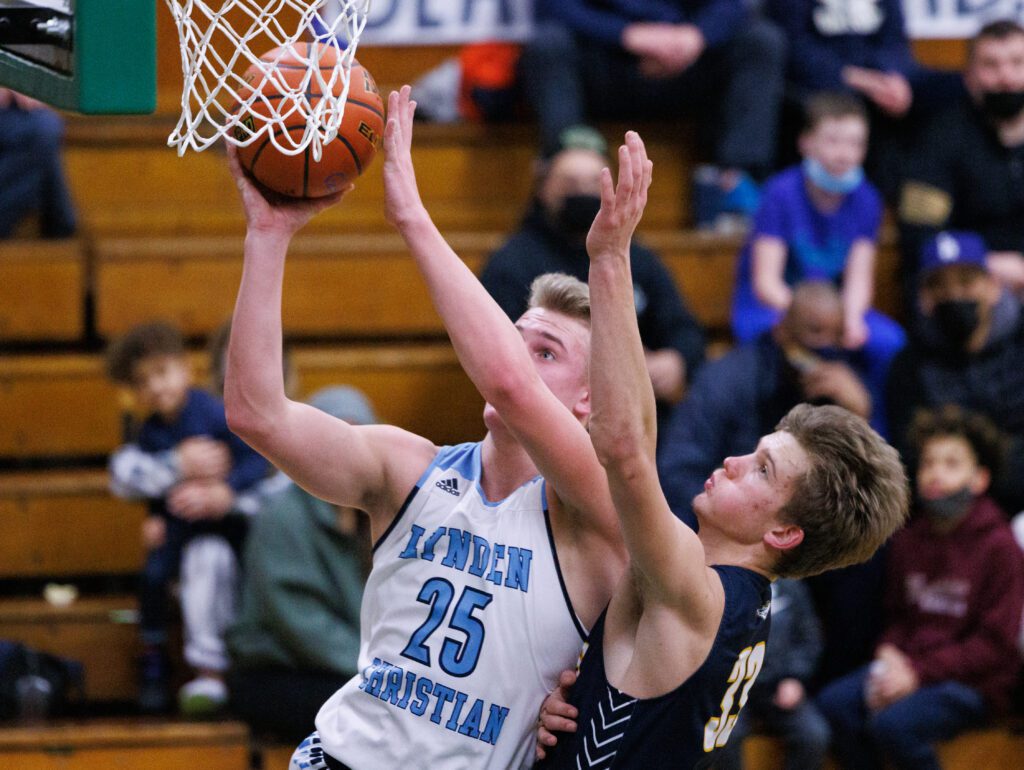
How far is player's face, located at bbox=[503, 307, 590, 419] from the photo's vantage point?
10.7ft

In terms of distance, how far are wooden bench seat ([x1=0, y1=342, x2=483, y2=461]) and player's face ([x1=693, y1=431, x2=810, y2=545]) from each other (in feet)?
12.1

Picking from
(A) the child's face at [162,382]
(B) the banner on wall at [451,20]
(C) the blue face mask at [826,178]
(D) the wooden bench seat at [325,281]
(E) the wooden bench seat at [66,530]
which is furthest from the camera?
(B) the banner on wall at [451,20]

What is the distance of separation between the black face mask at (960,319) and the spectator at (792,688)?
129 cm

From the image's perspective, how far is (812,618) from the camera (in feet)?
18.1

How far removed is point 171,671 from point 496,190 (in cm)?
295

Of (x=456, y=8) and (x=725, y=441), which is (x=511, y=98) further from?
(x=725, y=441)

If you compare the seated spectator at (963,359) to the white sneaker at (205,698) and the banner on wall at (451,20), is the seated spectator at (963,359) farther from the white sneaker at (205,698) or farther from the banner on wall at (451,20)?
the white sneaker at (205,698)

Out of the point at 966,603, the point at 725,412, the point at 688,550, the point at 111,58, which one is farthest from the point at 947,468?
the point at 111,58

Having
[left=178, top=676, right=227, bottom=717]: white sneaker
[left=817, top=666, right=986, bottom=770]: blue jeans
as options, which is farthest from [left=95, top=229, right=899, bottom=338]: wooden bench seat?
[left=817, top=666, right=986, bottom=770]: blue jeans

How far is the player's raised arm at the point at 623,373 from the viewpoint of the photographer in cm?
268

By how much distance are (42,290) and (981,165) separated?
4.27 meters

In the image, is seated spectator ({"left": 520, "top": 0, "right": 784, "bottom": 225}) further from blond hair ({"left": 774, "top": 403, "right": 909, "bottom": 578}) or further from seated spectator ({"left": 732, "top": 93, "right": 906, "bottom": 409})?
blond hair ({"left": 774, "top": 403, "right": 909, "bottom": 578})

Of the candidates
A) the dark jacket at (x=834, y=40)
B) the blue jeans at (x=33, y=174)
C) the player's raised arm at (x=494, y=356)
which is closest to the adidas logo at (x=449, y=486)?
the player's raised arm at (x=494, y=356)

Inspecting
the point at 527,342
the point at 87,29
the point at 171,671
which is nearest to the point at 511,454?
the point at 527,342
